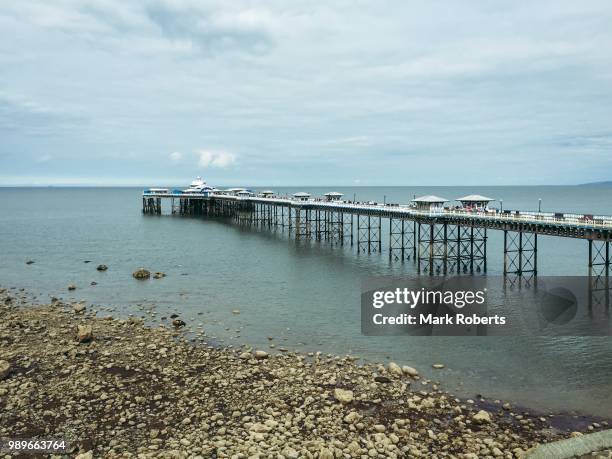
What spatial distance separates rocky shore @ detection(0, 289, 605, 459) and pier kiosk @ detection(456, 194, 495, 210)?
31.7 meters

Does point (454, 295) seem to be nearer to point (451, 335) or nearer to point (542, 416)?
point (451, 335)

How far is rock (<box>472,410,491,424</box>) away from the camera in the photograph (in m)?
21.8

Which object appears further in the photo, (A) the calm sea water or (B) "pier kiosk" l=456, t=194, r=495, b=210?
(B) "pier kiosk" l=456, t=194, r=495, b=210

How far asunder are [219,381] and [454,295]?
2856 centimetres

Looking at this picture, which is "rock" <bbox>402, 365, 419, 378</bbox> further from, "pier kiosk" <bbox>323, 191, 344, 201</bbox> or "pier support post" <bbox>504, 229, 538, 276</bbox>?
"pier kiosk" <bbox>323, 191, 344, 201</bbox>

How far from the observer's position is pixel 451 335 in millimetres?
34562

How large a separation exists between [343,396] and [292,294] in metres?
24.0

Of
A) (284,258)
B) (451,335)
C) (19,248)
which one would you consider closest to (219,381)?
(451,335)

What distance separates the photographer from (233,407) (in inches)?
903

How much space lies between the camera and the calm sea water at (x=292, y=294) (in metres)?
27.3

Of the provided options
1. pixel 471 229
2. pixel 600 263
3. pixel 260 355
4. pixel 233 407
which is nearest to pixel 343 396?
pixel 233 407

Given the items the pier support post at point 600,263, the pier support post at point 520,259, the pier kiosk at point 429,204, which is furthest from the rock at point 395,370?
the pier kiosk at point 429,204

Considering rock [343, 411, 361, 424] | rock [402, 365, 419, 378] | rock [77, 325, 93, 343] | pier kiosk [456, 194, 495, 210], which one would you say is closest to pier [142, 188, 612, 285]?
pier kiosk [456, 194, 495, 210]

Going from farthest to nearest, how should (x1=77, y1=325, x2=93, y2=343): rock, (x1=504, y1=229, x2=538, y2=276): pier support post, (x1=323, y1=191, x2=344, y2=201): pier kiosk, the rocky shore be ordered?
1. (x1=323, y1=191, x2=344, y2=201): pier kiosk
2. (x1=504, y1=229, x2=538, y2=276): pier support post
3. (x1=77, y1=325, x2=93, y2=343): rock
4. the rocky shore
